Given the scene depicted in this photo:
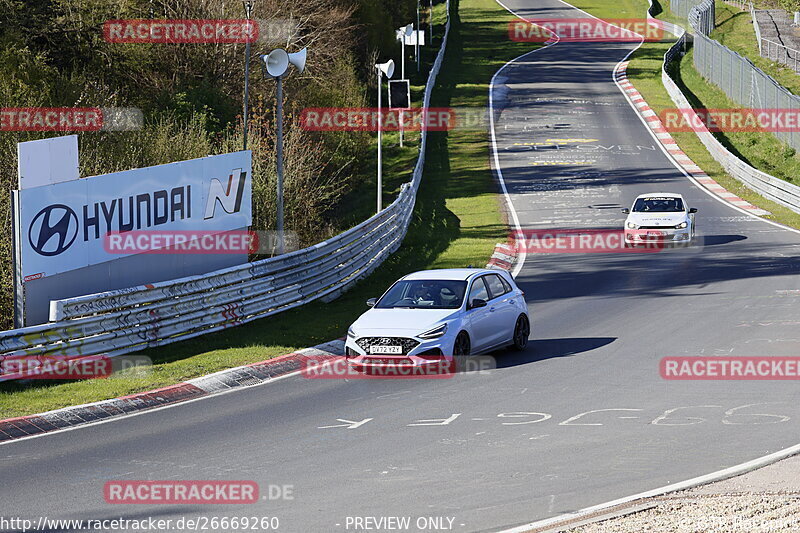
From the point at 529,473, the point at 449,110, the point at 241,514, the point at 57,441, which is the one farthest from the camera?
the point at 449,110

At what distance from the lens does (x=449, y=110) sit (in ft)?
202

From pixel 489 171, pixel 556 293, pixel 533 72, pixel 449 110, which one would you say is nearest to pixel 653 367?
pixel 556 293

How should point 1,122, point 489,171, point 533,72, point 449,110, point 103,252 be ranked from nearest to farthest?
1. point 103,252
2. point 1,122
3. point 489,171
4. point 449,110
5. point 533,72

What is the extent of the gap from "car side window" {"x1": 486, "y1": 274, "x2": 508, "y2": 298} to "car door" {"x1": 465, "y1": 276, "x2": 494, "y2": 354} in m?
0.30

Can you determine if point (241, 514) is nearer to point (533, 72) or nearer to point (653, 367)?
point (653, 367)

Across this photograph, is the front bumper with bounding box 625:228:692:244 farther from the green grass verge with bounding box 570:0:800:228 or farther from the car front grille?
the car front grille

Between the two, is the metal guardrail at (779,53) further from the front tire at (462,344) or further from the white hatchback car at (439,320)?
the front tire at (462,344)

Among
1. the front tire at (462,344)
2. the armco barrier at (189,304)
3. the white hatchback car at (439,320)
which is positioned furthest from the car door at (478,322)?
the armco barrier at (189,304)

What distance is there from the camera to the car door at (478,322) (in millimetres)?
16641

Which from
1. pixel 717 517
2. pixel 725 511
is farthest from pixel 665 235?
pixel 717 517

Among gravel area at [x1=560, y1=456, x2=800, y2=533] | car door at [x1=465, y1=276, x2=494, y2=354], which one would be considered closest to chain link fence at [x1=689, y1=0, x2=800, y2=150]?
car door at [x1=465, y1=276, x2=494, y2=354]

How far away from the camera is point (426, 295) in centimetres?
1722

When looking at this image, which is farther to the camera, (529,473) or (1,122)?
(1,122)

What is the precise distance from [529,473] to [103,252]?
963cm
